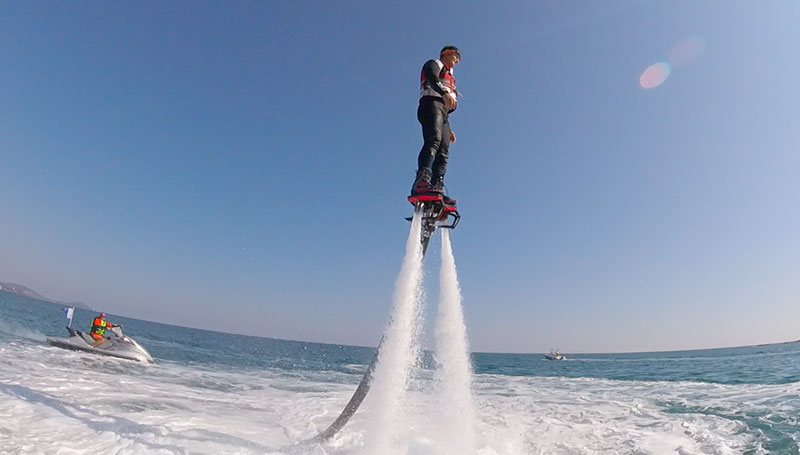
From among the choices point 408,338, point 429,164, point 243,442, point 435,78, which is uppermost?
point 435,78

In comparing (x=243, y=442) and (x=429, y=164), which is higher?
→ (x=429, y=164)

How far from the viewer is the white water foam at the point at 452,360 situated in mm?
6203

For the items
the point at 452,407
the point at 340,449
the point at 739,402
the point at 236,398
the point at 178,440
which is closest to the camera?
the point at 178,440

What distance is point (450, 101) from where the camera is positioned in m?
6.10

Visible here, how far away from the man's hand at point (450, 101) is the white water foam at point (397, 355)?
200 centimetres

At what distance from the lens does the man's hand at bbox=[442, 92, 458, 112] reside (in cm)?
602

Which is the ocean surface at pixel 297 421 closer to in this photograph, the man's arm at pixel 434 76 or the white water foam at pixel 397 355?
the white water foam at pixel 397 355

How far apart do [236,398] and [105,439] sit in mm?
6582

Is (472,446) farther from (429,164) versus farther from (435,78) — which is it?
(435,78)

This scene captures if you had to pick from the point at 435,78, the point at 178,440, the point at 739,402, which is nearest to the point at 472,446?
the point at 178,440

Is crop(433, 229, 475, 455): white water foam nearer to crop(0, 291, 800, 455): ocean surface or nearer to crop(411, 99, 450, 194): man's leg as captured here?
crop(0, 291, 800, 455): ocean surface

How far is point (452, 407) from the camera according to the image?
22.3 ft

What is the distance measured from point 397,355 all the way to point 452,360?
1.34 meters

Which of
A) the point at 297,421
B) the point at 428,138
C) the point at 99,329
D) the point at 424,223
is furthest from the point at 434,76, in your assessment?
the point at 99,329
